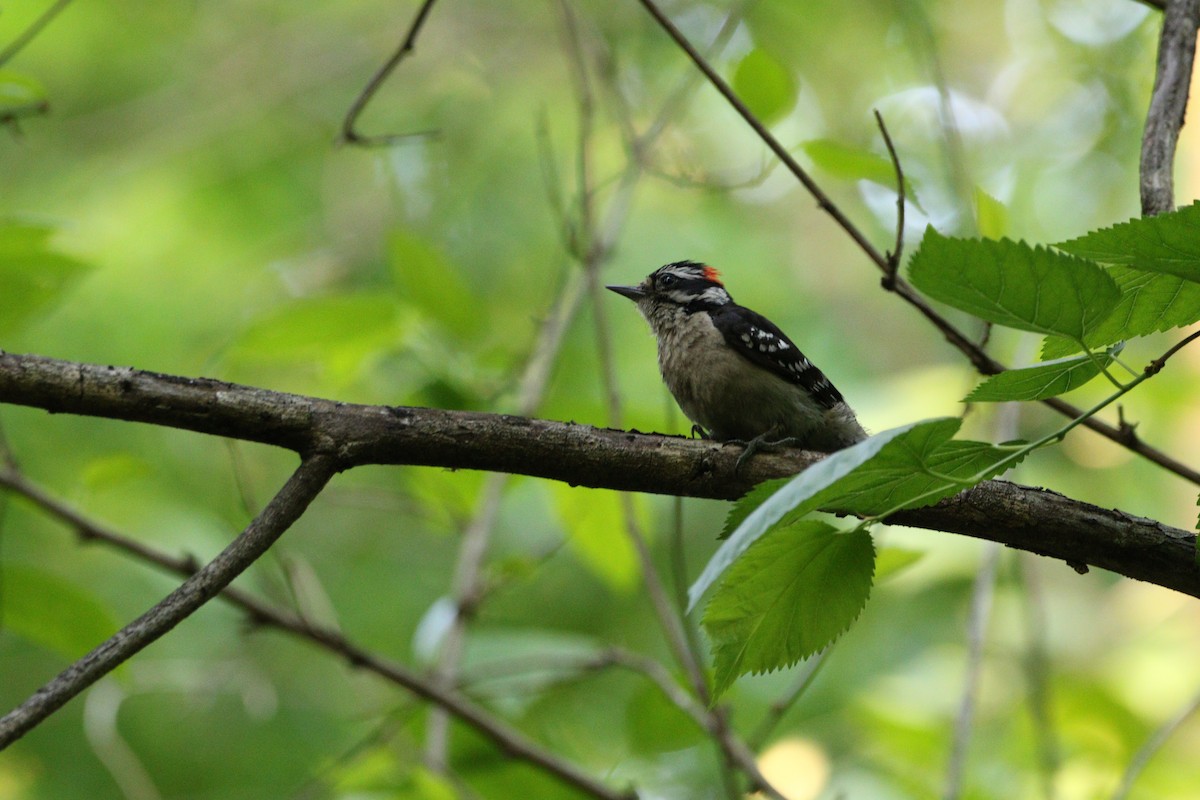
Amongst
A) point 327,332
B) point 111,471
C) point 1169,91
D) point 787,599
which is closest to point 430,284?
point 327,332

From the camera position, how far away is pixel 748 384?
4.73 metres

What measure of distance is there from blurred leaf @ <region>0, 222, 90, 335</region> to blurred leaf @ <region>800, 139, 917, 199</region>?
2446 millimetres

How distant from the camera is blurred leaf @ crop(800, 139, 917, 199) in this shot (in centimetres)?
354

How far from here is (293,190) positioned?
347 inches

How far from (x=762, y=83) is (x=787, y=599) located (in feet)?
7.22

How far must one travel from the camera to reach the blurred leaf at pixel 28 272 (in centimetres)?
313

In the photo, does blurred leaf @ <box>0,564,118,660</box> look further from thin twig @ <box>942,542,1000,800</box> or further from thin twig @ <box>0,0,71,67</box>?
thin twig @ <box>942,542,1000,800</box>

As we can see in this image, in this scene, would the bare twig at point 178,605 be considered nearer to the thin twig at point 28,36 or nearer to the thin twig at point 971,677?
the thin twig at point 28,36

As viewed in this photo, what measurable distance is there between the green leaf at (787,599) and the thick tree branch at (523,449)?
707 millimetres

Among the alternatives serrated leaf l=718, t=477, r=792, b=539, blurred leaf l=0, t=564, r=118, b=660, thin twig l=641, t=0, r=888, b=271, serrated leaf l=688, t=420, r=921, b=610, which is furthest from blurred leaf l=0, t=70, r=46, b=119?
serrated leaf l=688, t=420, r=921, b=610

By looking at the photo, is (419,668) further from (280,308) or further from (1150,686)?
(1150,686)

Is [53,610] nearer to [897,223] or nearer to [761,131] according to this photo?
[761,131]

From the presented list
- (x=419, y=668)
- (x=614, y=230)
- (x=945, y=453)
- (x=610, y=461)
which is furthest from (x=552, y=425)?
(x=614, y=230)

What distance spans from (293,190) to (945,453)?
25.8ft
